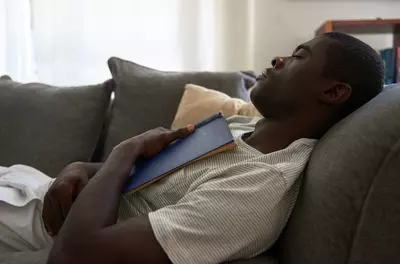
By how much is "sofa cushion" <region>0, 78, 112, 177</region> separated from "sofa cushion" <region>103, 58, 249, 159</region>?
81 millimetres

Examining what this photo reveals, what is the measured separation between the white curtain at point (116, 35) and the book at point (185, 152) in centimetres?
159

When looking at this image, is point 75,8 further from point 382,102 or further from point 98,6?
point 382,102

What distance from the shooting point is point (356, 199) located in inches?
28.3

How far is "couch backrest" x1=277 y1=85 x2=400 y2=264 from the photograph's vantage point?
0.70 meters

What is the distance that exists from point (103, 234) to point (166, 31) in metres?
1.96

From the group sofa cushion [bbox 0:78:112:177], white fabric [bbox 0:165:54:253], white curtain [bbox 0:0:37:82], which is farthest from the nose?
white curtain [bbox 0:0:37:82]

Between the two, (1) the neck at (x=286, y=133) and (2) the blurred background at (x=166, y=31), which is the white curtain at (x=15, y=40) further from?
(1) the neck at (x=286, y=133)

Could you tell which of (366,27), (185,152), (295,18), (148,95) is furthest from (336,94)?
(295,18)

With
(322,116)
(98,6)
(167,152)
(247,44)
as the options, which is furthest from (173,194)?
(98,6)

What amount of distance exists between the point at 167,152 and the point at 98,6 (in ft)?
5.90

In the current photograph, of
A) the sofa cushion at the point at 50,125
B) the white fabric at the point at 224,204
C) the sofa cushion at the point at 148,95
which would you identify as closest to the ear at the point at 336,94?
the white fabric at the point at 224,204

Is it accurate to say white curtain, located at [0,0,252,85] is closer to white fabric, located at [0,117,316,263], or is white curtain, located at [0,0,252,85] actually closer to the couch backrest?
white fabric, located at [0,117,316,263]

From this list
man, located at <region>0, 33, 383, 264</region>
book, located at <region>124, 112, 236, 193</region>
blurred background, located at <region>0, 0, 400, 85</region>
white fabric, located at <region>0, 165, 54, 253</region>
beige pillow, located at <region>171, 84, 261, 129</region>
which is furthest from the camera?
blurred background, located at <region>0, 0, 400, 85</region>

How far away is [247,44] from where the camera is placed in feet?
8.50
